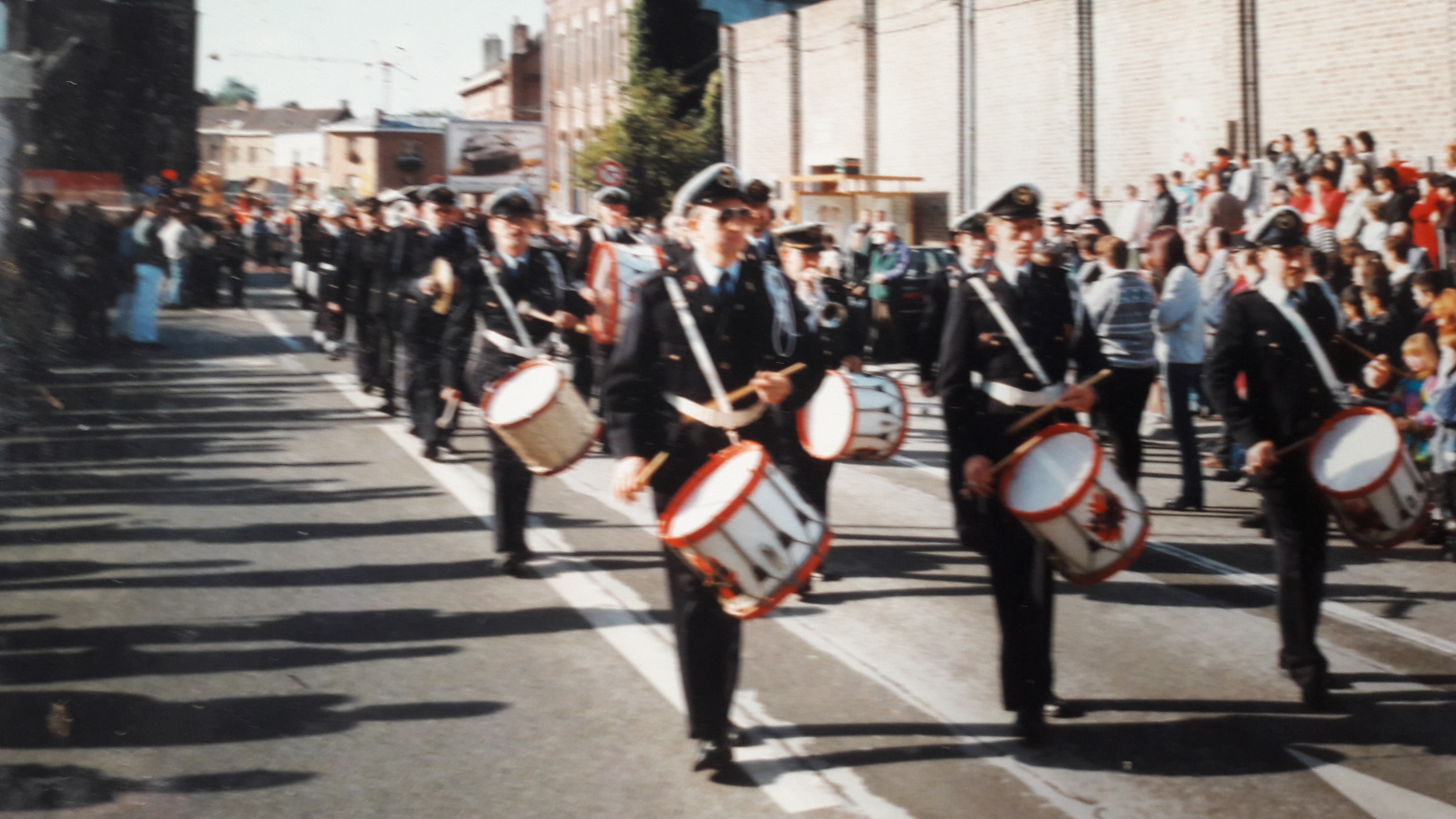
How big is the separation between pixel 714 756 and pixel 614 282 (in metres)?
5.63

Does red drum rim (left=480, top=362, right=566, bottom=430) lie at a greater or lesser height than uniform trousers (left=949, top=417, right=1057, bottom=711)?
greater

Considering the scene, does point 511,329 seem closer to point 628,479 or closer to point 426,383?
point 426,383

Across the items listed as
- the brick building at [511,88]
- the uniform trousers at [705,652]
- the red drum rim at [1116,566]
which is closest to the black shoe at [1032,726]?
the red drum rim at [1116,566]

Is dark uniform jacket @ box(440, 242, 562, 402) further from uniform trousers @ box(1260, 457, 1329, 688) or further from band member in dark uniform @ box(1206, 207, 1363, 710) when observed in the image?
uniform trousers @ box(1260, 457, 1329, 688)

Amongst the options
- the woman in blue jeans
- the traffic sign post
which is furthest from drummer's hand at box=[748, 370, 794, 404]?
the traffic sign post

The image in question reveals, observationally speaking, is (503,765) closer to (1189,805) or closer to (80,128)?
(1189,805)

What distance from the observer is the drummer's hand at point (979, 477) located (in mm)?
5184

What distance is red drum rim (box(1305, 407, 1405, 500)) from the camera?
17.8ft

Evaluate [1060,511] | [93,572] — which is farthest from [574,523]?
[1060,511]

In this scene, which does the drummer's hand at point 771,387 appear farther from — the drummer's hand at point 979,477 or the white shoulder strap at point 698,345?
the drummer's hand at point 979,477

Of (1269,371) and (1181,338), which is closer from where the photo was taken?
(1269,371)

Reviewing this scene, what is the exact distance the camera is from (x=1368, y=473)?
17.9ft

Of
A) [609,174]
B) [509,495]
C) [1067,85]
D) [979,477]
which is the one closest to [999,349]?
[979,477]

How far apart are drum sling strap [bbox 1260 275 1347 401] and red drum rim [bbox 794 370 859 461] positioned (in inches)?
89.9
